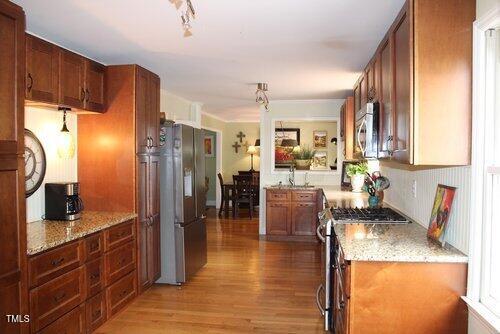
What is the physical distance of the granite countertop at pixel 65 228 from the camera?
90.3 inches

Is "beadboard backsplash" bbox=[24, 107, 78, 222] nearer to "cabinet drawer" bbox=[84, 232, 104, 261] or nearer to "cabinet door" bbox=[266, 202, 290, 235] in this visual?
"cabinet drawer" bbox=[84, 232, 104, 261]

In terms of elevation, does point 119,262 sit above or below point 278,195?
below

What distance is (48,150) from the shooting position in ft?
10.2

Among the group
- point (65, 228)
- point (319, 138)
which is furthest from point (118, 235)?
point (319, 138)

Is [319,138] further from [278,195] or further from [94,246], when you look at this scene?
[94,246]

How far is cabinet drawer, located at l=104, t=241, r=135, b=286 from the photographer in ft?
9.71

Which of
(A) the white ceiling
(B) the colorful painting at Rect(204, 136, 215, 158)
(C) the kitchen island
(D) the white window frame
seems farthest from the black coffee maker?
(B) the colorful painting at Rect(204, 136, 215, 158)

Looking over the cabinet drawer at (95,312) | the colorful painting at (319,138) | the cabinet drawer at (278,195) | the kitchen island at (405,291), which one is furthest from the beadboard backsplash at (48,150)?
the colorful painting at (319,138)

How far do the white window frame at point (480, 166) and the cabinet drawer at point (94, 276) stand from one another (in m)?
2.38

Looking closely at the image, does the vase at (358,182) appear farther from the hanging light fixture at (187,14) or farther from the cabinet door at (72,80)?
the hanging light fixture at (187,14)

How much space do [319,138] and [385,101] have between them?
5054 millimetres

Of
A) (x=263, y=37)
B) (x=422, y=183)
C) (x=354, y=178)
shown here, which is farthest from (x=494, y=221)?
(x=354, y=178)

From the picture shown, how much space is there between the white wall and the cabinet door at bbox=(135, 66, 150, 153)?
9.50ft

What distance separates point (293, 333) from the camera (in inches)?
110
